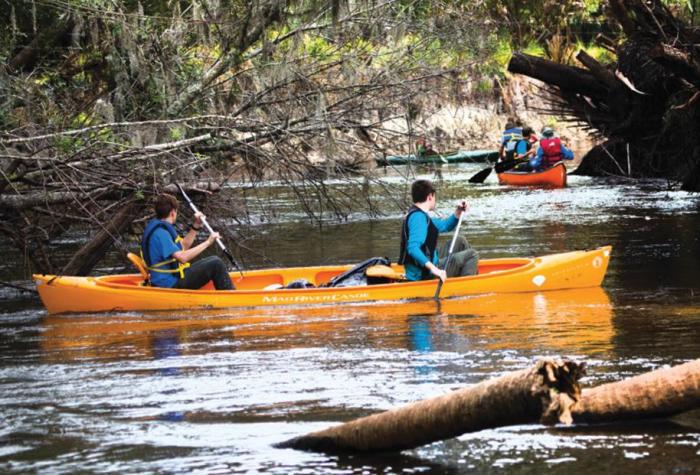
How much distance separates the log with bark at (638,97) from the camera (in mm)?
17234

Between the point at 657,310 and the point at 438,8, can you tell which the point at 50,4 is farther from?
the point at 657,310

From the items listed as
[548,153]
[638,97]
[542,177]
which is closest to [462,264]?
[638,97]

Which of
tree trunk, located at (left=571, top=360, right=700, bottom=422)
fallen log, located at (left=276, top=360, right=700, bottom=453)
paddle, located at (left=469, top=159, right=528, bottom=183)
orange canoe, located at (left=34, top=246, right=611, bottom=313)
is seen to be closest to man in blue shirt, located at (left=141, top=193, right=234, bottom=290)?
orange canoe, located at (left=34, top=246, right=611, bottom=313)

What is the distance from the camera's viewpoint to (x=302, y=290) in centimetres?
1051

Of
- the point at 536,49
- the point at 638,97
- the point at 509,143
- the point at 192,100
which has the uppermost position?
the point at 536,49

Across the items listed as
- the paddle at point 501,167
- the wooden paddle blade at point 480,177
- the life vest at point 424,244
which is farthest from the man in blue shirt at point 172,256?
the paddle at point 501,167

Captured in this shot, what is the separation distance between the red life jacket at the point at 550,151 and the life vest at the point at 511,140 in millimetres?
1711

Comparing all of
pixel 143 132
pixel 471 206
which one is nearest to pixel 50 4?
pixel 143 132

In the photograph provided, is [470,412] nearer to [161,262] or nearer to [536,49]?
[161,262]

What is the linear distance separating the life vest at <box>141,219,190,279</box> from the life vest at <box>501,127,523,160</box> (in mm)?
17953

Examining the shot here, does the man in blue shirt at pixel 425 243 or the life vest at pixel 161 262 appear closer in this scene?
the man in blue shirt at pixel 425 243

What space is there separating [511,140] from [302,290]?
18688 mm

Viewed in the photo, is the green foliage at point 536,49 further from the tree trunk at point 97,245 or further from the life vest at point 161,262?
the life vest at point 161,262

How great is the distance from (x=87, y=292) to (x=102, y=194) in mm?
1385
